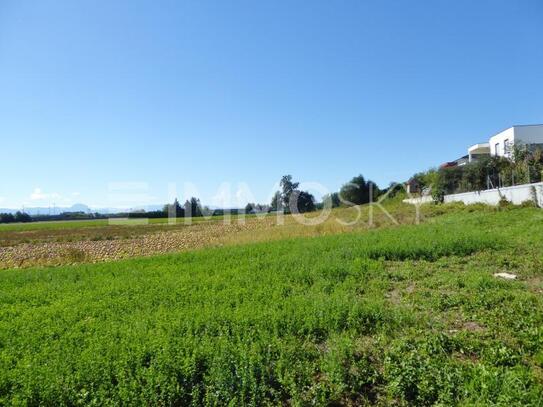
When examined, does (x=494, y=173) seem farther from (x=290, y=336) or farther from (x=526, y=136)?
(x=290, y=336)

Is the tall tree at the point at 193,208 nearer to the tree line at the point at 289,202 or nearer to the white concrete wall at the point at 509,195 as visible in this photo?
the tree line at the point at 289,202

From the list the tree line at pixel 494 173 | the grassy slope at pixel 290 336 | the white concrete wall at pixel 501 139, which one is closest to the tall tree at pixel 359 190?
the white concrete wall at pixel 501 139

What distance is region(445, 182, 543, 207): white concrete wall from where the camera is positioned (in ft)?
52.2

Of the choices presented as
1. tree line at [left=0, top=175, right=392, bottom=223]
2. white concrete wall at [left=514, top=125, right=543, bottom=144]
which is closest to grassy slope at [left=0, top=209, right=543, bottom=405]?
white concrete wall at [left=514, top=125, right=543, bottom=144]

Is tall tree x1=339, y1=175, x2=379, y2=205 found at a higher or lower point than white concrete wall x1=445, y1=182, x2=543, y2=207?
higher

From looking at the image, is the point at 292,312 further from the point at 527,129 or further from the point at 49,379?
the point at 527,129

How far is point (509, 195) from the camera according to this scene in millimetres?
18375

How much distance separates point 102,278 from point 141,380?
20.5ft

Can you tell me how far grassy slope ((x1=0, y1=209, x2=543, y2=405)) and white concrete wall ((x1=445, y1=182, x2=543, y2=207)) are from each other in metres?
9.91

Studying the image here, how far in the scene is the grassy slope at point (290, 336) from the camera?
3.37 m

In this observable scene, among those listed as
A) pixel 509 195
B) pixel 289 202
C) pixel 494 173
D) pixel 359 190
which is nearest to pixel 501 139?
pixel 494 173

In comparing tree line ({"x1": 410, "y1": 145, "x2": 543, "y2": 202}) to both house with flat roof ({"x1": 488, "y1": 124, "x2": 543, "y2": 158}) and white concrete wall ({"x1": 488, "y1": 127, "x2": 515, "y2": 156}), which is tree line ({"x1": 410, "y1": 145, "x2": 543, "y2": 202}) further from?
white concrete wall ({"x1": 488, "y1": 127, "x2": 515, "y2": 156})

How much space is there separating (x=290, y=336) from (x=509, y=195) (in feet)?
62.2

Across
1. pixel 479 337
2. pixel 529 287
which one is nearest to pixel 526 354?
pixel 479 337
